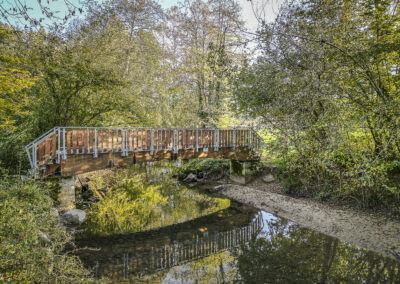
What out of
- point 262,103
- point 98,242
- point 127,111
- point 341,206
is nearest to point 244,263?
point 98,242

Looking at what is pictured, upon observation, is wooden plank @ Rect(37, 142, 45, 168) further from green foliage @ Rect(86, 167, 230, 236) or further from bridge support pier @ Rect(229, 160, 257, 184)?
bridge support pier @ Rect(229, 160, 257, 184)

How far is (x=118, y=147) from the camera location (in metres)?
8.23

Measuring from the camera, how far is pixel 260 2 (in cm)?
556

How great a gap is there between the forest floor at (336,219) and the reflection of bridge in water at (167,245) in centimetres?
141

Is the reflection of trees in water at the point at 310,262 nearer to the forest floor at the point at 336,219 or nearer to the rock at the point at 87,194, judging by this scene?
the forest floor at the point at 336,219

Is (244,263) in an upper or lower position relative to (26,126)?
lower

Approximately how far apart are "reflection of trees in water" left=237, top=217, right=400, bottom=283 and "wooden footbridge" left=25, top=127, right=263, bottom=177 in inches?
200

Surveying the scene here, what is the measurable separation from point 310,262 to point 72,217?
699 centimetres

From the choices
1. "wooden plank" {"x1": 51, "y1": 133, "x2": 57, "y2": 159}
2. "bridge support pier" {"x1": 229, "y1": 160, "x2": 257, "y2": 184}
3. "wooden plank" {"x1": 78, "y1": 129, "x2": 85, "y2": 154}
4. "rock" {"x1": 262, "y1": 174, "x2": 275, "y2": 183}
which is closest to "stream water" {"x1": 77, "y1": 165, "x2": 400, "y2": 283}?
"wooden plank" {"x1": 51, "y1": 133, "x2": 57, "y2": 159}

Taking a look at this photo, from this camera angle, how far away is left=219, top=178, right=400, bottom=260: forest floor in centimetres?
566

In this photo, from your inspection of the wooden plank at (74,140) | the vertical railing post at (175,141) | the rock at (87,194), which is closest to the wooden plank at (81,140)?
the wooden plank at (74,140)

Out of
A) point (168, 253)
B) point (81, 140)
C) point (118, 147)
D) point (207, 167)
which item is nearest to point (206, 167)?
point (207, 167)

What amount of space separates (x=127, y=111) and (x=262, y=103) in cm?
634

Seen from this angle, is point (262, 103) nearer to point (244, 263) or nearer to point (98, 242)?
point (244, 263)
